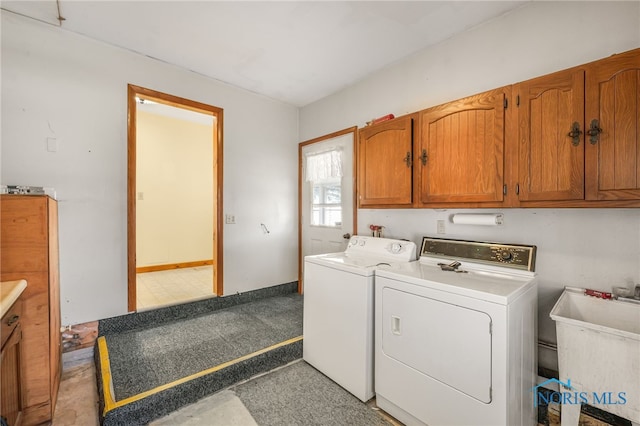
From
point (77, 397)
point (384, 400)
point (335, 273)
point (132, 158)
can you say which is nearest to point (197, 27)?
point (132, 158)

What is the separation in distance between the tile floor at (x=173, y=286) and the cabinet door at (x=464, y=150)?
2726 mm

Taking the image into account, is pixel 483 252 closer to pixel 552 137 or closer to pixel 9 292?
pixel 552 137

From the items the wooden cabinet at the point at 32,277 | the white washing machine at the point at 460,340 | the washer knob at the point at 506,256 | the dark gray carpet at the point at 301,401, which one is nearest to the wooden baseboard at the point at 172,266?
the wooden cabinet at the point at 32,277

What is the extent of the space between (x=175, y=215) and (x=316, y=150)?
3.08m

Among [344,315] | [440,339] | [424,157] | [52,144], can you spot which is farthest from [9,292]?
[424,157]

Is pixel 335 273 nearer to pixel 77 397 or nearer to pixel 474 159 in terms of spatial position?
pixel 474 159

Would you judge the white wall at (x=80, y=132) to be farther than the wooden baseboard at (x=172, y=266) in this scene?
No

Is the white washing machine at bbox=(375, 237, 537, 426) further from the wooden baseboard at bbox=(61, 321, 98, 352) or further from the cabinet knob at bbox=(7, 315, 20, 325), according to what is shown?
the wooden baseboard at bbox=(61, 321, 98, 352)

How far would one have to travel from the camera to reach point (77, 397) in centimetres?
191

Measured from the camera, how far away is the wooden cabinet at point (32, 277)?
1.54m

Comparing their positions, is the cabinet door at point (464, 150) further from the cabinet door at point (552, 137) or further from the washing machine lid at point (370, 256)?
the washing machine lid at point (370, 256)

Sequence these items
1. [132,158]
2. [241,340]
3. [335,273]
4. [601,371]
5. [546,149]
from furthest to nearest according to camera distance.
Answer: [132,158]
[241,340]
[335,273]
[546,149]
[601,371]

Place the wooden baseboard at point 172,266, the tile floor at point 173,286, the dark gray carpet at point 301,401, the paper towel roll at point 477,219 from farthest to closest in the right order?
the wooden baseboard at point 172,266 → the tile floor at point 173,286 → the paper towel roll at point 477,219 → the dark gray carpet at point 301,401

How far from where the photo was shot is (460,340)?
56.6 inches
